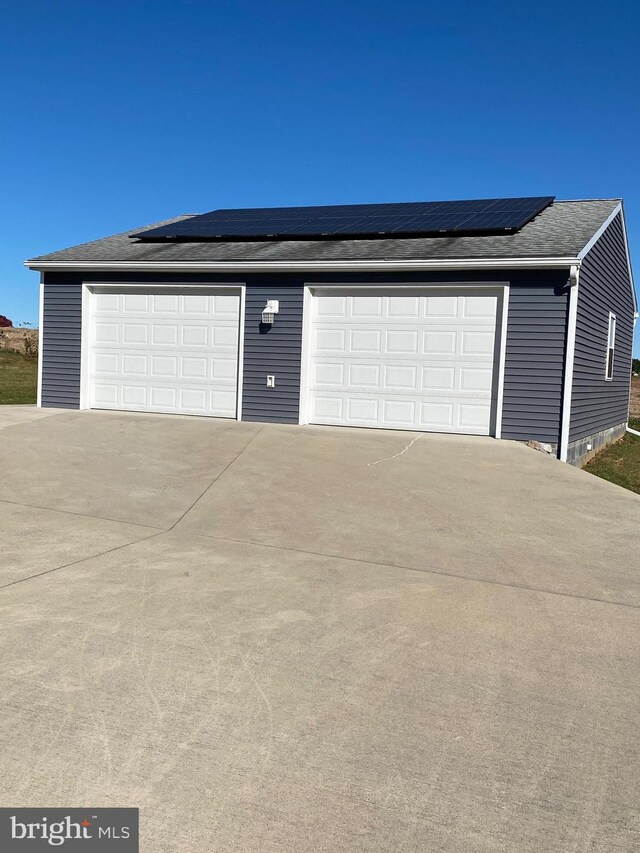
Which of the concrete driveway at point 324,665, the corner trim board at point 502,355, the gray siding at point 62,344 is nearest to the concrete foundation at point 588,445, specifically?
the corner trim board at point 502,355

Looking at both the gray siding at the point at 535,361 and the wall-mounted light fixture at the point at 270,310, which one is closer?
the gray siding at the point at 535,361

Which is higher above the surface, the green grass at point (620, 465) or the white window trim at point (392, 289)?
the white window trim at point (392, 289)

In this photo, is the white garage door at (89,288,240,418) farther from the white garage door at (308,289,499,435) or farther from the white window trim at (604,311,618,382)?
the white window trim at (604,311,618,382)

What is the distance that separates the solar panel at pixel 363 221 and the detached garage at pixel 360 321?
0.07 meters

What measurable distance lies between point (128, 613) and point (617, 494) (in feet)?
19.4

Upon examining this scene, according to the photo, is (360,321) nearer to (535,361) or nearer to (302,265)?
(302,265)

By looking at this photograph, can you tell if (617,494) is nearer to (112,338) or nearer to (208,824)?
(208,824)

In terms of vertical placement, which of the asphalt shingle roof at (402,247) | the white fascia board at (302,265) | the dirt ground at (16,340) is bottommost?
the dirt ground at (16,340)

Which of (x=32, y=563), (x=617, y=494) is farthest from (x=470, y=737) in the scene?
(x=617, y=494)

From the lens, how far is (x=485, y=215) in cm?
1252

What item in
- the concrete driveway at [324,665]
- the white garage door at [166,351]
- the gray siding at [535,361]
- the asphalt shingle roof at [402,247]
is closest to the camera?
the concrete driveway at [324,665]

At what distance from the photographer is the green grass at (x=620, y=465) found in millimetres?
11204

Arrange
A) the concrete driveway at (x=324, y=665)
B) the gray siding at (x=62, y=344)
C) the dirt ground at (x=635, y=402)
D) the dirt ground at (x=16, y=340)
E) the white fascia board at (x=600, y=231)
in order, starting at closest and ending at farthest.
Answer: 1. the concrete driveway at (x=324, y=665)
2. the white fascia board at (x=600, y=231)
3. the gray siding at (x=62, y=344)
4. the dirt ground at (x=635, y=402)
5. the dirt ground at (x=16, y=340)

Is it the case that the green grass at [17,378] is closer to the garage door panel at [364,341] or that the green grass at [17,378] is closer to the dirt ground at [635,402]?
the garage door panel at [364,341]
